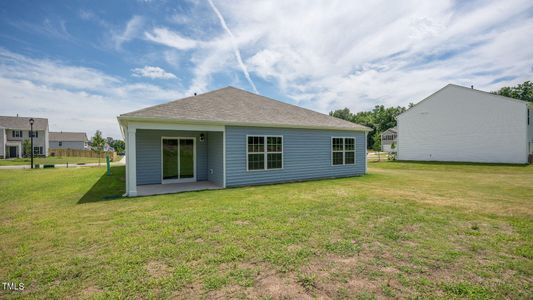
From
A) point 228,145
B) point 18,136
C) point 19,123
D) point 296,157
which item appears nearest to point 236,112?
point 228,145

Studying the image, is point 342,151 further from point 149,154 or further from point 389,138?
point 389,138

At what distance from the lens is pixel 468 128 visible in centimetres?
2255

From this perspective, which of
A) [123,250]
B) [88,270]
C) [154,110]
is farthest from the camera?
[154,110]

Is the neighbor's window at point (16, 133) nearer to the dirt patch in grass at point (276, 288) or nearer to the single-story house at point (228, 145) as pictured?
the single-story house at point (228, 145)

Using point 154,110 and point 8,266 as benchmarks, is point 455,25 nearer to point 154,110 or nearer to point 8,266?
point 154,110

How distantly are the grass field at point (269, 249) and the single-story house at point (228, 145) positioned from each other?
3.02 m

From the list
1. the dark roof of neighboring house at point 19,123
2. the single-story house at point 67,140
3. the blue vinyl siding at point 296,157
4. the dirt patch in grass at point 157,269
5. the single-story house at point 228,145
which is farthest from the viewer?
the single-story house at point 67,140

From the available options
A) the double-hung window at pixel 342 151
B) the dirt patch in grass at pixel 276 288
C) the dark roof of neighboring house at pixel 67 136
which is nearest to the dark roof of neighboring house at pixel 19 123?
the dark roof of neighboring house at pixel 67 136

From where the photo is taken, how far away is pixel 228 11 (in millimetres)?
9547

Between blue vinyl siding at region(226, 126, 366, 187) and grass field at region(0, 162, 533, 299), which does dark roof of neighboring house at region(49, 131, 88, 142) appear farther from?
blue vinyl siding at region(226, 126, 366, 187)

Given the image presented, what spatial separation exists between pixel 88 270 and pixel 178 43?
11234 mm

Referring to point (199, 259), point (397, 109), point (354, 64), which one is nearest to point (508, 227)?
point (199, 259)

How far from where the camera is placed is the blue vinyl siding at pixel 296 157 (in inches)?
379

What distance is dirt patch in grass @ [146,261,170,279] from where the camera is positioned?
2.94 metres
